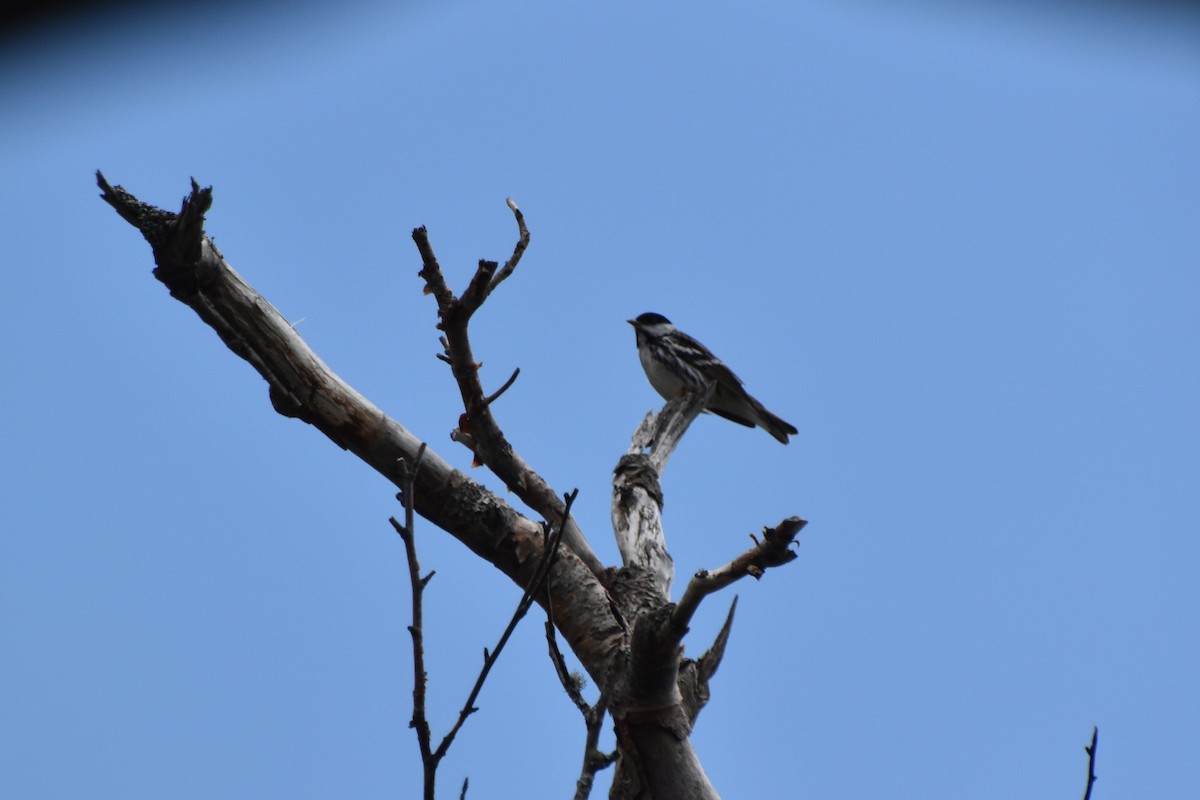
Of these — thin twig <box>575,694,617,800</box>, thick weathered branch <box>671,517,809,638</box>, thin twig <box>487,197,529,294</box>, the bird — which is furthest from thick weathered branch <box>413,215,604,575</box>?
the bird

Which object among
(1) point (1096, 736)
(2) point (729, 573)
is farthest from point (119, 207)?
(1) point (1096, 736)

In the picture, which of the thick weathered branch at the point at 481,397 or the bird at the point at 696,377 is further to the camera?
the bird at the point at 696,377

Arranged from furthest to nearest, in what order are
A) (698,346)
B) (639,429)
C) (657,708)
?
(698,346) < (639,429) < (657,708)

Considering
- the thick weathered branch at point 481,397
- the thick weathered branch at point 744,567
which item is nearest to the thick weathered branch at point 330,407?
the thick weathered branch at point 481,397

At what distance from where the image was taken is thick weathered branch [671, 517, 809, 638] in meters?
3.24

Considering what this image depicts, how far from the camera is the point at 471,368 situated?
4.89 metres

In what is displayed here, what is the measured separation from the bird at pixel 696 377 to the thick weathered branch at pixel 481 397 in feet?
11.3

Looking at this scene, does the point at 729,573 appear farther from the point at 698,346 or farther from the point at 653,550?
the point at 698,346

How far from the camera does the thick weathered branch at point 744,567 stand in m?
3.24

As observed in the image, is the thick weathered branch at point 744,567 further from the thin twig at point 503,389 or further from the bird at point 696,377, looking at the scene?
the bird at point 696,377

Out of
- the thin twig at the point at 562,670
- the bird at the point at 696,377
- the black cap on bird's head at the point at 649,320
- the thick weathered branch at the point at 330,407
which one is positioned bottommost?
the thin twig at the point at 562,670

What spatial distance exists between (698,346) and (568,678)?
6.08 m

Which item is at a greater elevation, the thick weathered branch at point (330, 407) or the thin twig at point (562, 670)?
the thick weathered branch at point (330, 407)

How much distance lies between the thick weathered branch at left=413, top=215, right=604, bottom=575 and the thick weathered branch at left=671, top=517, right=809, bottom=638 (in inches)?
58.4
